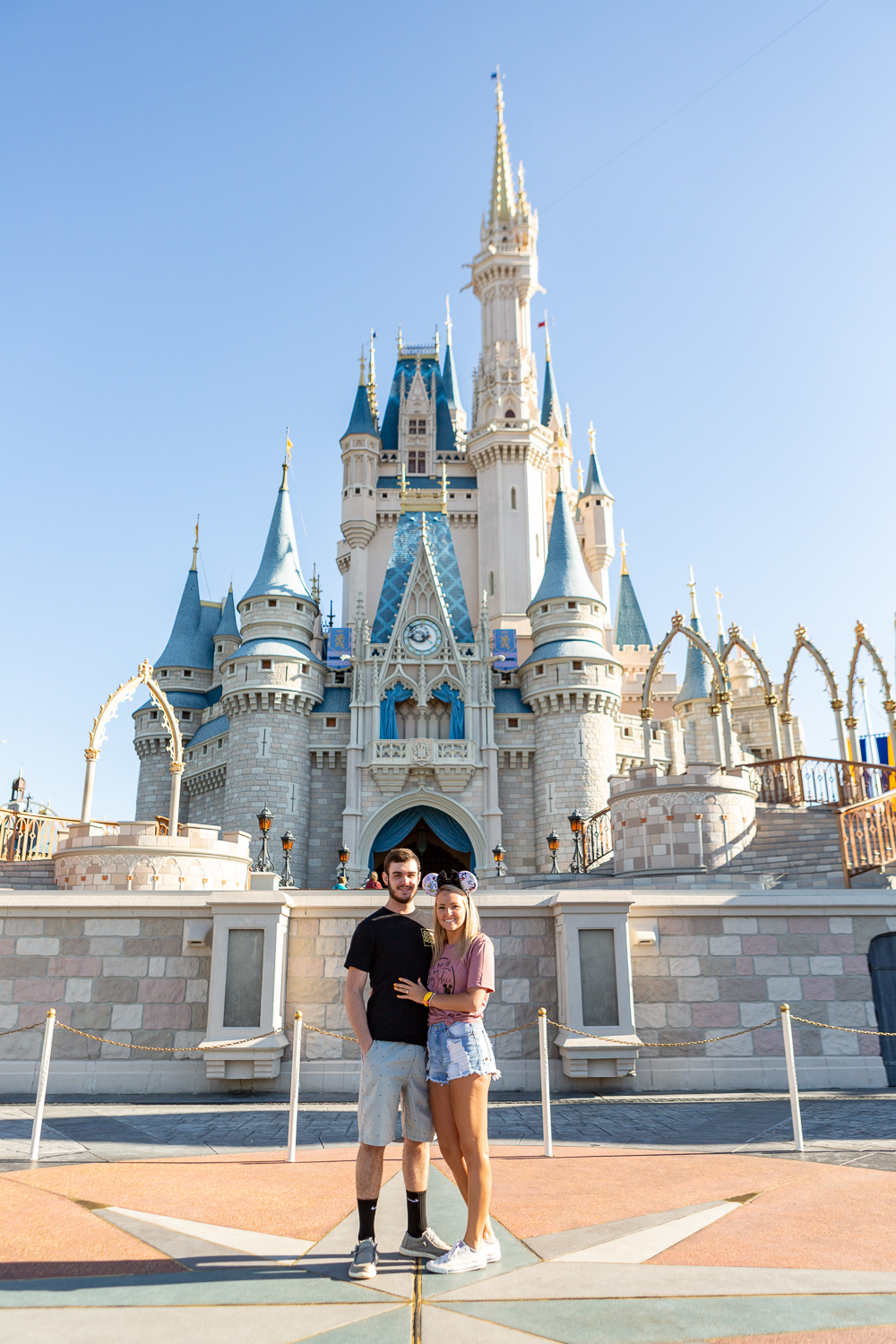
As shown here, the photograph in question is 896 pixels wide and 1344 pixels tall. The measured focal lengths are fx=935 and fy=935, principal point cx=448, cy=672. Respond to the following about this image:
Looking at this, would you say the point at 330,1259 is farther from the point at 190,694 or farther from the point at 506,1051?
the point at 190,694

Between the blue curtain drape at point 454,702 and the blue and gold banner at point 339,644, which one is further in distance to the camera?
the blue and gold banner at point 339,644

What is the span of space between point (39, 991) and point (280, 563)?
27.8m

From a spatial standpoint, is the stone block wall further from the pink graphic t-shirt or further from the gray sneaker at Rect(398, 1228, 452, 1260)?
the pink graphic t-shirt

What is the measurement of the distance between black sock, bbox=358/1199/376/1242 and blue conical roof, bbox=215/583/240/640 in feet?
121

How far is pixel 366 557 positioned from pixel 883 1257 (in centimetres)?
4019

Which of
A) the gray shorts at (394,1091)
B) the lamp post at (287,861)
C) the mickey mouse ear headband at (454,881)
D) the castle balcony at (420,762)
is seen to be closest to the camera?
the gray shorts at (394,1091)

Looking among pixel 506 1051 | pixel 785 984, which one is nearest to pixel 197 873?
pixel 506 1051

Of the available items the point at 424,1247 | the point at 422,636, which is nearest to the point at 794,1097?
the point at 424,1247

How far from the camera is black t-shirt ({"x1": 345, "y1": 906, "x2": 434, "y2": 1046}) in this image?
4082 millimetres

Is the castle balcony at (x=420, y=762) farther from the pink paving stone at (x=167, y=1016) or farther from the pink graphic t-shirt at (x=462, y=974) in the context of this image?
the pink graphic t-shirt at (x=462, y=974)

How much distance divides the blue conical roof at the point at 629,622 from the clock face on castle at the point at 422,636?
15.5 m

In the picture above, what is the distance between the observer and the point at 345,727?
33875 millimetres

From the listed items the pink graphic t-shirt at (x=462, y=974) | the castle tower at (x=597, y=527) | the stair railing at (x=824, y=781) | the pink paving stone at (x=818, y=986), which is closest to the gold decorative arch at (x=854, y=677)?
the stair railing at (x=824, y=781)

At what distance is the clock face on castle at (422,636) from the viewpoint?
111 ft
